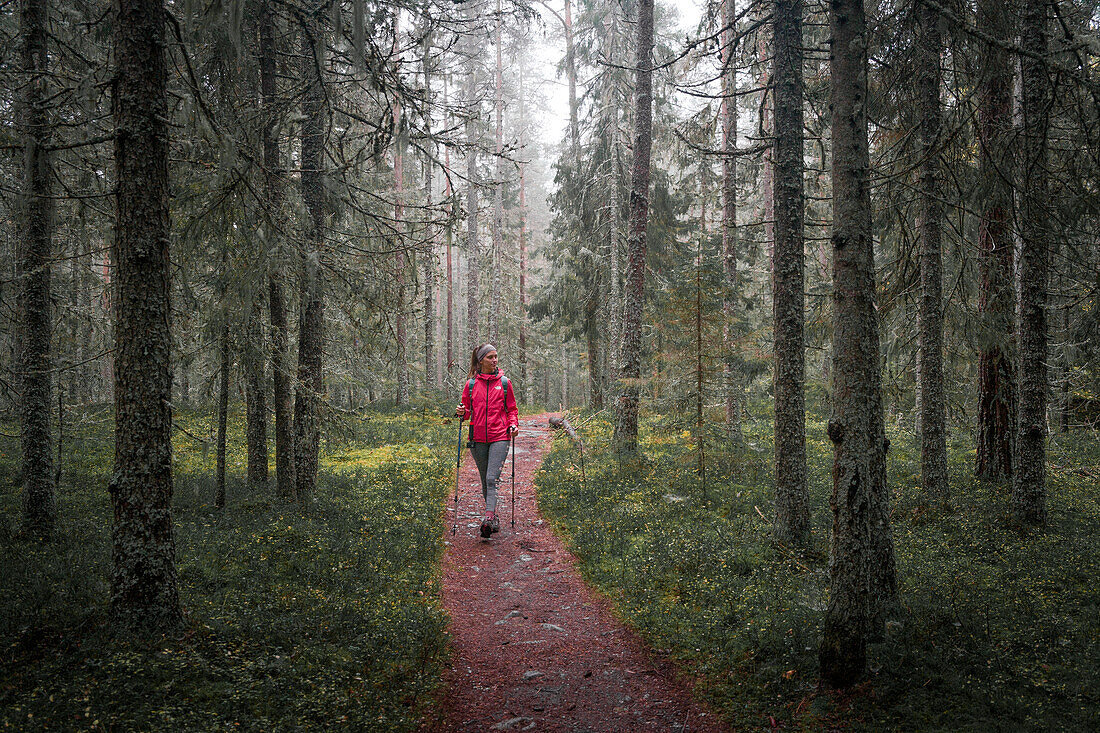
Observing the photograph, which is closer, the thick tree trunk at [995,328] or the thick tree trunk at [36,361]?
the thick tree trunk at [36,361]

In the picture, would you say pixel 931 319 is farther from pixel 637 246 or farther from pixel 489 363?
pixel 489 363

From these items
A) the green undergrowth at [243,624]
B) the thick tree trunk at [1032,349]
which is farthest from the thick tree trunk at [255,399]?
the thick tree trunk at [1032,349]

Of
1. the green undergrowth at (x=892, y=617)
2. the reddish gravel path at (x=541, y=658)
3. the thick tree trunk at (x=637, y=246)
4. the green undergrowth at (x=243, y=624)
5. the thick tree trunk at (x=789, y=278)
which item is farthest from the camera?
the thick tree trunk at (x=637, y=246)

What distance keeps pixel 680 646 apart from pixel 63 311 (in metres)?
13.3

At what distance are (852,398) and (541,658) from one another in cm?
379

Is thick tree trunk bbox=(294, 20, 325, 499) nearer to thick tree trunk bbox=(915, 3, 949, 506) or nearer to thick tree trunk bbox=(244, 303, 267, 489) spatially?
thick tree trunk bbox=(244, 303, 267, 489)

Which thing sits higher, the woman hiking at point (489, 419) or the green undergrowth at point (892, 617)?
the woman hiking at point (489, 419)

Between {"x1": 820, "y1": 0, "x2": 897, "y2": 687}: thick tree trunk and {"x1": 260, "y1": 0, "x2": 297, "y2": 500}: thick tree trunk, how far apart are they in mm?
6496

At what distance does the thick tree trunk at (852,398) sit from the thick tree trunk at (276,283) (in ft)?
21.3

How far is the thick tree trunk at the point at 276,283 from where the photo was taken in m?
7.92

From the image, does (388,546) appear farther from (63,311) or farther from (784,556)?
(63,311)

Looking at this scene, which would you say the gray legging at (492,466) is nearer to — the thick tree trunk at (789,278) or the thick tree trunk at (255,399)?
the thick tree trunk at (255,399)

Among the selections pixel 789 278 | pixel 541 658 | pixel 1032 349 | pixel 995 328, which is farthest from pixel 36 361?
pixel 995 328

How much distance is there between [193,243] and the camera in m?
6.84
